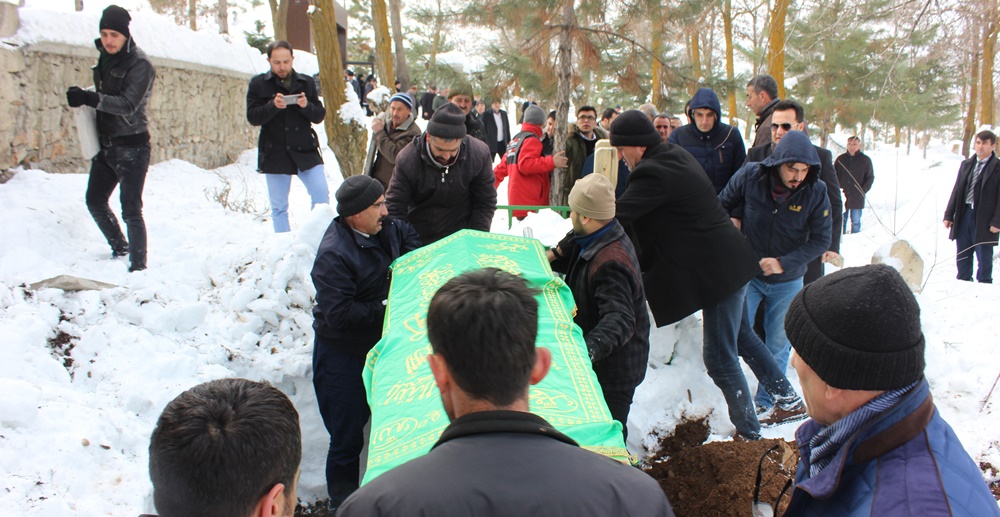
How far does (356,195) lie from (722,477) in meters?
2.35

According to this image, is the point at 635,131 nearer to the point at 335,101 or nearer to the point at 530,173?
the point at 530,173

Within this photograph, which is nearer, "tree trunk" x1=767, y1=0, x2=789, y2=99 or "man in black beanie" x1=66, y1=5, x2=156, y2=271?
"man in black beanie" x1=66, y1=5, x2=156, y2=271

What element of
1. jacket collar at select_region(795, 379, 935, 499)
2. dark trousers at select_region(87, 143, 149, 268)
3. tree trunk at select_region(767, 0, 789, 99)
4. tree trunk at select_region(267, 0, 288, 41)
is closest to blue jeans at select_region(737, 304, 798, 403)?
jacket collar at select_region(795, 379, 935, 499)

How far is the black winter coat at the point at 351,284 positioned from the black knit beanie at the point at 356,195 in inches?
5.5

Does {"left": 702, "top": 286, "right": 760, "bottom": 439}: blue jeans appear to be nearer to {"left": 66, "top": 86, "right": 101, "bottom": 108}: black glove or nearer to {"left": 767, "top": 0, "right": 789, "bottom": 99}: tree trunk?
{"left": 66, "top": 86, "right": 101, "bottom": 108}: black glove

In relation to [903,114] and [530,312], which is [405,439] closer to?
[530,312]

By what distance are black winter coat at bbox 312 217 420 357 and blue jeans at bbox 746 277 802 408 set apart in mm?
2262

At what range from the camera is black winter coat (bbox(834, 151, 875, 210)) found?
10984 mm

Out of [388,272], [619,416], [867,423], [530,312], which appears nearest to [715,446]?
[619,416]

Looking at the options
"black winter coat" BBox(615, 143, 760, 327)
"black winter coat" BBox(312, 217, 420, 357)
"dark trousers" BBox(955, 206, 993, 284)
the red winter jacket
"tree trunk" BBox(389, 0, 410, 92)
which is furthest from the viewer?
"tree trunk" BBox(389, 0, 410, 92)

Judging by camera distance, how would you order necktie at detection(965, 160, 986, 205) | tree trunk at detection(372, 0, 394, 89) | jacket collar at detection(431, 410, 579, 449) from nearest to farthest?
jacket collar at detection(431, 410, 579, 449), necktie at detection(965, 160, 986, 205), tree trunk at detection(372, 0, 394, 89)

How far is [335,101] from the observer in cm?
729

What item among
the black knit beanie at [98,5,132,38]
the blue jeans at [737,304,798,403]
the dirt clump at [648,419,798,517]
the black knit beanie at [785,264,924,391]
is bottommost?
the dirt clump at [648,419,798,517]

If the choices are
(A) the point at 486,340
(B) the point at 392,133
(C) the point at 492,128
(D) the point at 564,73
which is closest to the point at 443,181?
(B) the point at 392,133
